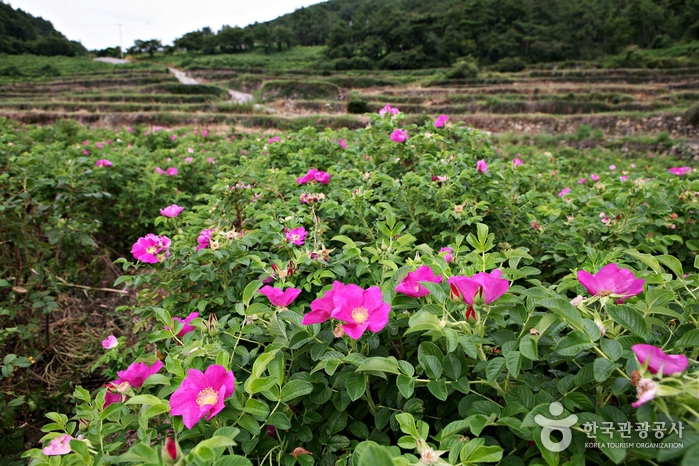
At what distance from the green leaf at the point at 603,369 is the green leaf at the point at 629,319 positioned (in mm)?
79

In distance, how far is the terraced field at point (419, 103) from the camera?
11.7 meters

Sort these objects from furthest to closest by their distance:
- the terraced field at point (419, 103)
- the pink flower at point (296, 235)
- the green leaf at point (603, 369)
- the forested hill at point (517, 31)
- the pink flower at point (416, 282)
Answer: the forested hill at point (517, 31), the terraced field at point (419, 103), the pink flower at point (296, 235), the pink flower at point (416, 282), the green leaf at point (603, 369)

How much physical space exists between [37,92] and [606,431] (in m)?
25.7

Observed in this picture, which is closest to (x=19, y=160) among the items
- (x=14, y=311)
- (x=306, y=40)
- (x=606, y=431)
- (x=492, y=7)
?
(x=14, y=311)

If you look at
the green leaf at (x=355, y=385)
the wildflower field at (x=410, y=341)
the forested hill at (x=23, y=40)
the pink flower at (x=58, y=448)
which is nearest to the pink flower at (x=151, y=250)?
the wildflower field at (x=410, y=341)

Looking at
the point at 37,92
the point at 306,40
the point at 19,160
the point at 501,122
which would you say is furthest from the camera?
the point at 306,40

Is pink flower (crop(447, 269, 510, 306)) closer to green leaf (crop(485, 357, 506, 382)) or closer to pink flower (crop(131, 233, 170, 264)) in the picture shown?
green leaf (crop(485, 357, 506, 382))

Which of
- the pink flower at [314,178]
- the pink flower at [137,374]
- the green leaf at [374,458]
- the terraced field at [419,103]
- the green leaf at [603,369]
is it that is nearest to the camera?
the green leaf at [374,458]

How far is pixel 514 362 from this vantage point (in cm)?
53

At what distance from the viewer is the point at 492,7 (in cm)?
3631

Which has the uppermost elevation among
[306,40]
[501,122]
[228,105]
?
[306,40]

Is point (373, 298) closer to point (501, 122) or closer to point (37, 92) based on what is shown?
point (501, 122)

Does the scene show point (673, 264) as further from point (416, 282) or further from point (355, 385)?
point (355, 385)

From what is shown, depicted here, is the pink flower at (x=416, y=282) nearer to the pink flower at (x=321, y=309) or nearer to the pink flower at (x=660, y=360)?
the pink flower at (x=321, y=309)
